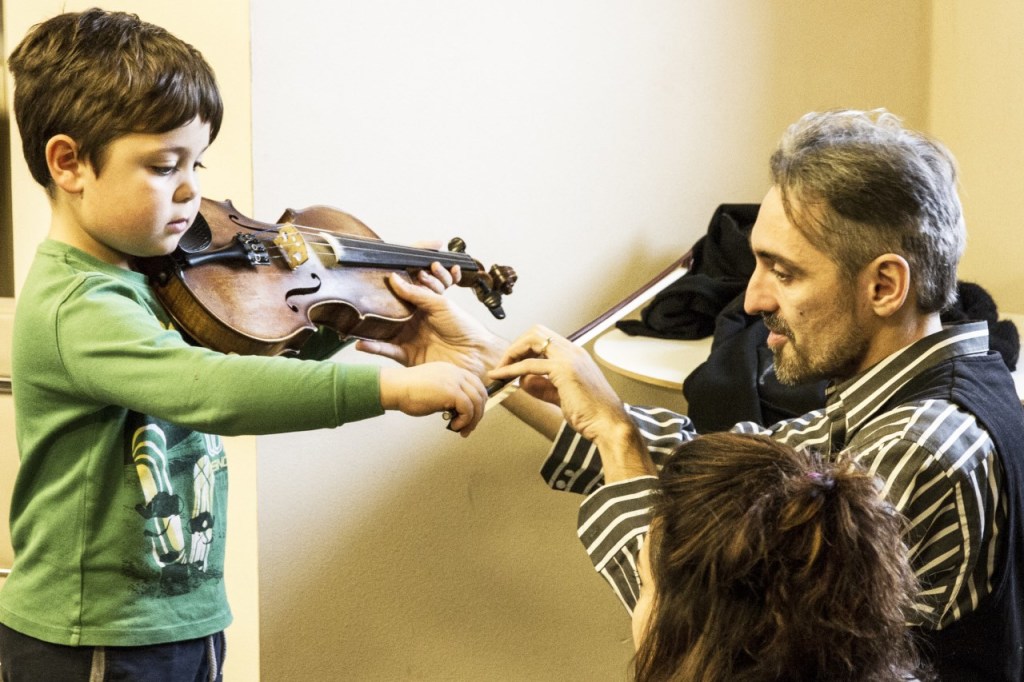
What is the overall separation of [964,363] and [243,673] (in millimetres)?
1334

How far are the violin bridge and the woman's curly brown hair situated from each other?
690 mm

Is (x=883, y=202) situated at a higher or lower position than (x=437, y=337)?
higher

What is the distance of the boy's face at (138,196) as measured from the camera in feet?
3.70

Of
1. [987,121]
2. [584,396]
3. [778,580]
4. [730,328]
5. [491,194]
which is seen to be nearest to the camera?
[778,580]

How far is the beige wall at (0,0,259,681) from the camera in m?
1.76

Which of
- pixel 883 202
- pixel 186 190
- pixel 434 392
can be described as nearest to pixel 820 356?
pixel 883 202

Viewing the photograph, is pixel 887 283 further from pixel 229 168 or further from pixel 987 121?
pixel 987 121

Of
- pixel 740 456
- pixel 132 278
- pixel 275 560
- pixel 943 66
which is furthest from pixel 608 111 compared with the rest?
pixel 740 456

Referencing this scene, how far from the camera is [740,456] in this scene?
0.86 m

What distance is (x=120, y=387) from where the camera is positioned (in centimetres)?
108

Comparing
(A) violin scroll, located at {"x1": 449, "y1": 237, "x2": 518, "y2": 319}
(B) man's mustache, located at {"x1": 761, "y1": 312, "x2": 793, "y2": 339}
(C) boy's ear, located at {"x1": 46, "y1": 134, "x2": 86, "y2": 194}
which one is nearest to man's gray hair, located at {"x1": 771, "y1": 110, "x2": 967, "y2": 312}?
(B) man's mustache, located at {"x1": 761, "y1": 312, "x2": 793, "y2": 339}

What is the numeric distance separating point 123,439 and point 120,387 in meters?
0.14

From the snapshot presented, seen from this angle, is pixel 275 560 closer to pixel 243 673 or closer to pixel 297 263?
pixel 243 673

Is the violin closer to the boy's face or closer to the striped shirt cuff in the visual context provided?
the boy's face
